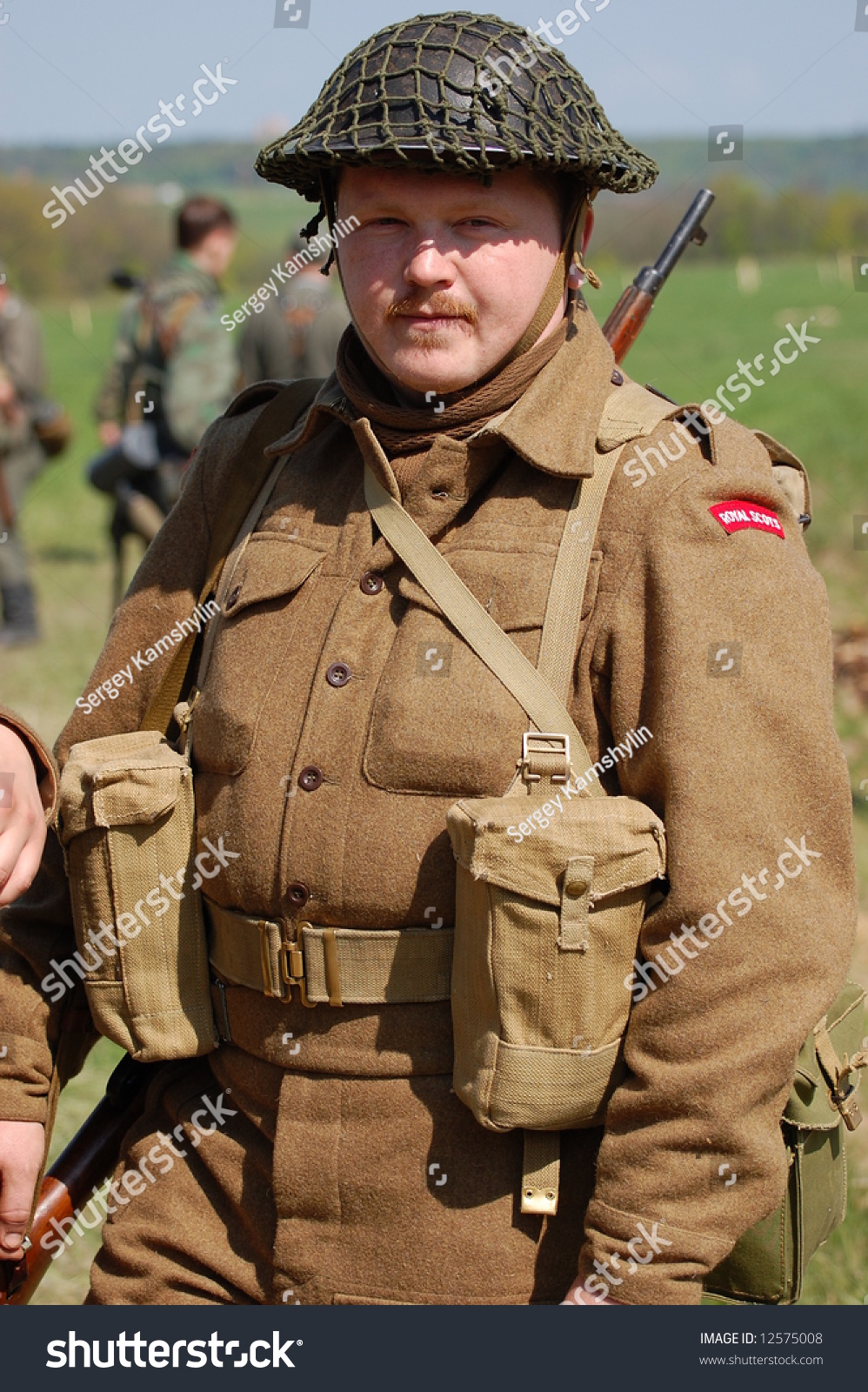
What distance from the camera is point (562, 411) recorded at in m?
2.42

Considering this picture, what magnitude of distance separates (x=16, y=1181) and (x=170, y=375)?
720 cm

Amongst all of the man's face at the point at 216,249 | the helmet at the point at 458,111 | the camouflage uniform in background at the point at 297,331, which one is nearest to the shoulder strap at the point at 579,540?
the helmet at the point at 458,111

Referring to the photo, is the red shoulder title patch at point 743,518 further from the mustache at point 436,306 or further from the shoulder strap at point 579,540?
the mustache at point 436,306

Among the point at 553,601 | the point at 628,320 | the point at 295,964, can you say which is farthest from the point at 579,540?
the point at 628,320

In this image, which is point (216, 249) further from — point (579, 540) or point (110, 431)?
point (579, 540)

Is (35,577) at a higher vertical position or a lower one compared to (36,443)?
lower

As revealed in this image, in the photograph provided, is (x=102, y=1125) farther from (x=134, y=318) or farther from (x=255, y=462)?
(x=134, y=318)

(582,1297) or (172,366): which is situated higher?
(172,366)

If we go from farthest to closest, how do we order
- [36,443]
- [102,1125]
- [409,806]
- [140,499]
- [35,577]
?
[35,577] < [36,443] < [140,499] < [102,1125] < [409,806]

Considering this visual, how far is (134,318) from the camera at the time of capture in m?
9.52

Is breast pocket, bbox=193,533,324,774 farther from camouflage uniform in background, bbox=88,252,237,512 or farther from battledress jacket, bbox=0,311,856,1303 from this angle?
camouflage uniform in background, bbox=88,252,237,512

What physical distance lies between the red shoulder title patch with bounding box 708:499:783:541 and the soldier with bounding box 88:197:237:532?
7.16 m

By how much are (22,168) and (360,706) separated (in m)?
37.2
